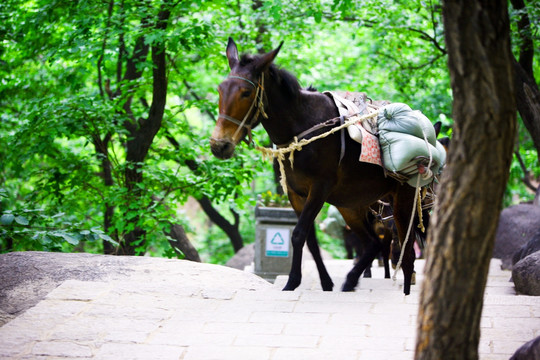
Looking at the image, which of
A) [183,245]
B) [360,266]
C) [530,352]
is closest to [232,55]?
[360,266]

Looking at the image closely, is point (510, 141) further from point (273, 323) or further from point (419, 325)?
point (273, 323)

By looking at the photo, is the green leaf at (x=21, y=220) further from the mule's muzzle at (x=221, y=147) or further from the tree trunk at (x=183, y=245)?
the tree trunk at (x=183, y=245)

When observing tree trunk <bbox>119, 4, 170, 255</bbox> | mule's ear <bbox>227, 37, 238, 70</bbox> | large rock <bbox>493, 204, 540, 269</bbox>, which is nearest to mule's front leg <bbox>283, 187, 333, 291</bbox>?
mule's ear <bbox>227, 37, 238, 70</bbox>

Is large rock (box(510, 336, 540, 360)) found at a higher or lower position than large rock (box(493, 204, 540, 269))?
higher

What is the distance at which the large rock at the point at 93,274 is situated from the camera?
221 inches

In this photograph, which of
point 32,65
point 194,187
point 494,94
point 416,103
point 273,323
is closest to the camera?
point 494,94

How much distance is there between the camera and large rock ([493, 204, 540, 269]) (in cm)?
1127

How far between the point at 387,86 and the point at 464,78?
A: 539 inches

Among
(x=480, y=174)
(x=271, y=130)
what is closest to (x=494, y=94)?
(x=480, y=174)

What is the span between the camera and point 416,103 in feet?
46.6

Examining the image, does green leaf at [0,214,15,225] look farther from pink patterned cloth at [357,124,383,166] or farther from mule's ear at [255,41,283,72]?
pink patterned cloth at [357,124,383,166]

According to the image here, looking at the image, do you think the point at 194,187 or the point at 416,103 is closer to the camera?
the point at 194,187

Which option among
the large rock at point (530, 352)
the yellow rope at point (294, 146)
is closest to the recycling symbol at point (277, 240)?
the yellow rope at point (294, 146)

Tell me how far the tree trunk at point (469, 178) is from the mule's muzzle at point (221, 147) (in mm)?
3017
